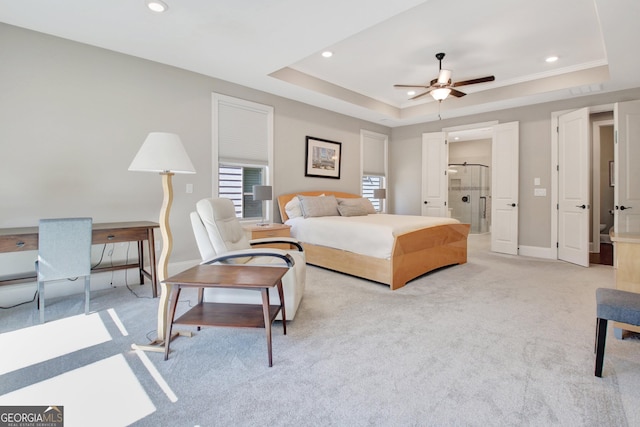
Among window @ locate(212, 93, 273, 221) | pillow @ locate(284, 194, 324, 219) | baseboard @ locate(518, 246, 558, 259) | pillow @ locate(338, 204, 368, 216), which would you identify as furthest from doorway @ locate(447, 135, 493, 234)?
window @ locate(212, 93, 273, 221)

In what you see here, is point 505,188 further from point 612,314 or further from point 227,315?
point 227,315

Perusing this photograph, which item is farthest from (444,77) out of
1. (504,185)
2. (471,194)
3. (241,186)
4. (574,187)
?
(471,194)

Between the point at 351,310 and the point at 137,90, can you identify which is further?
the point at 137,90

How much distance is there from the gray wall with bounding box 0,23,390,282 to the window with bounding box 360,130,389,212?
3.11 metres

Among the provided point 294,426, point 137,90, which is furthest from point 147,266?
point 294,426

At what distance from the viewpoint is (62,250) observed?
8.07 feet

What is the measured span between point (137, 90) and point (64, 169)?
3.86ft

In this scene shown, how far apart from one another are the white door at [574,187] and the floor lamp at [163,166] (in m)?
5.39

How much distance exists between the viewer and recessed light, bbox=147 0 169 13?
2.49 m

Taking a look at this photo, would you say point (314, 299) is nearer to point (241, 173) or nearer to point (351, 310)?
point (351, 310)

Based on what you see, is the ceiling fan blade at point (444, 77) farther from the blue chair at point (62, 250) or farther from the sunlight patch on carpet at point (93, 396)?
the sunlight patch on carpet at point (93, 396)

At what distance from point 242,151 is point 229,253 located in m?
2.43

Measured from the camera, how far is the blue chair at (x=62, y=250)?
2.38 meters

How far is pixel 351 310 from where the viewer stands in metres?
2.74
